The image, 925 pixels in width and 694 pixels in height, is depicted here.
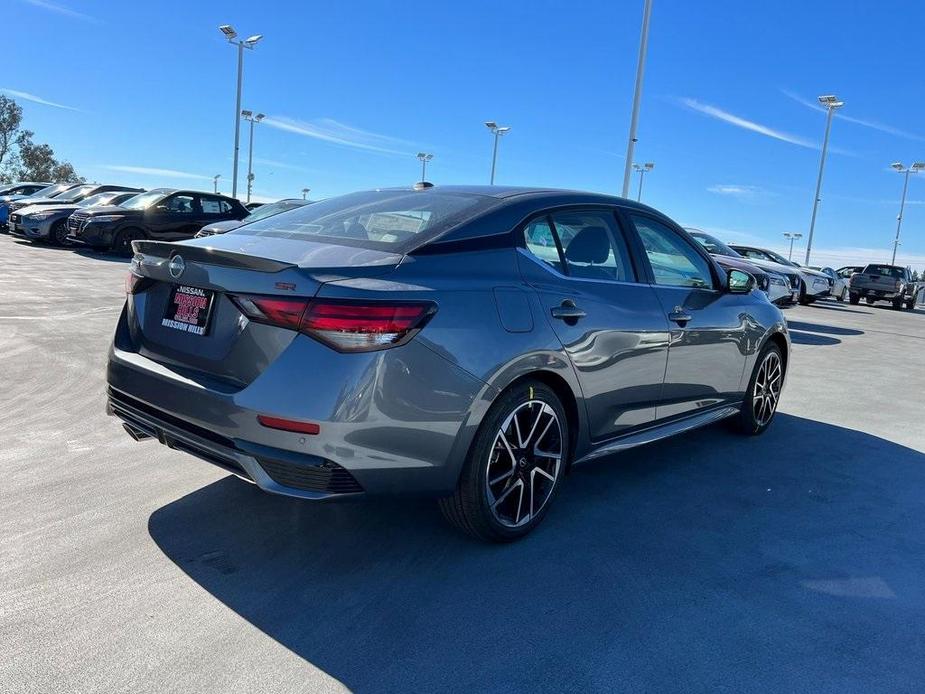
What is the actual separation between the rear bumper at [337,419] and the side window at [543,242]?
0.83 metres

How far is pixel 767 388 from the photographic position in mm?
5480

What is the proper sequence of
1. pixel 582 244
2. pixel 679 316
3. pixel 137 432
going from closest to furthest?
pixel 137 432, pixel 582 244, pixel 679 316

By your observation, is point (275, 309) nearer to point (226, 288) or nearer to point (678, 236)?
point (226, 288)

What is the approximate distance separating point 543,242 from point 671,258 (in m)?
1.30

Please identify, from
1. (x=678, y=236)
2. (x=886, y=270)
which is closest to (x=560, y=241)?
(x=678, y=236)

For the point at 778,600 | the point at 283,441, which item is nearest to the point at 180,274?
the point at 283,441

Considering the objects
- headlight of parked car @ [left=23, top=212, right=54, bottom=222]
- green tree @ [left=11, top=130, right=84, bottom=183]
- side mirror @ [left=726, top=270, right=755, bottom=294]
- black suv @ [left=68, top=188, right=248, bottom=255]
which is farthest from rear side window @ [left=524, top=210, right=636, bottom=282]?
green tree @ [left=11, top=130, right=84, bottom=183]

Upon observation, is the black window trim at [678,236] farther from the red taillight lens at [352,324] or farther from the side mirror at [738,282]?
the red taillight lens at [352,324]

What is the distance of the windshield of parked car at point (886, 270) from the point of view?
27.9 meters

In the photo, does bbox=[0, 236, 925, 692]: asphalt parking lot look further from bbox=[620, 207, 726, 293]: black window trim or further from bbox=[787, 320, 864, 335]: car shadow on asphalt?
bbox=[787, 320, 864, 335]: car shadow on asphalt

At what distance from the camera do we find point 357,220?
141 inches

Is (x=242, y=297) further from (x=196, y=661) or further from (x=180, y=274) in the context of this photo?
(x=196, y=661)

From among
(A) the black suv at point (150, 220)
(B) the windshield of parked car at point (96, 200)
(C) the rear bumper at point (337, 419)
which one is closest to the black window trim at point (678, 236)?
(C) the rear bumper at point (337, 419)

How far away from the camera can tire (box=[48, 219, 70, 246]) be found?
17.5 metres
